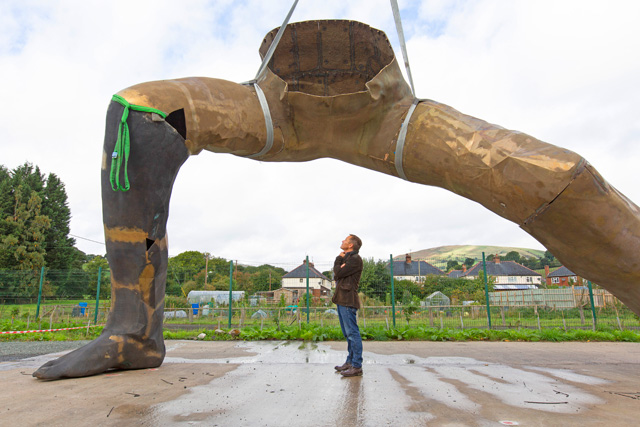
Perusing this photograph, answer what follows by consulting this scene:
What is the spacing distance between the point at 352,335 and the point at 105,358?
1729 millimetres

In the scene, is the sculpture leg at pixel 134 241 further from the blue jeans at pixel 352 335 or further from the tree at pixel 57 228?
the tree at pixel 57 228

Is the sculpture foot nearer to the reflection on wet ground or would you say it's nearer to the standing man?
the reflection on wet ground

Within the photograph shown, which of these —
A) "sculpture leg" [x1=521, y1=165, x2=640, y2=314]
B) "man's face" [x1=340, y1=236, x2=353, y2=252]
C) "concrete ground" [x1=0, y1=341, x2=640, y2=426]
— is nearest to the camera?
"concrete ground" [x1=0, y1=341, x2=640, y2=426]

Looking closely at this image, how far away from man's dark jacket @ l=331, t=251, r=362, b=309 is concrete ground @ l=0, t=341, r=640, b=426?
0.54 metres

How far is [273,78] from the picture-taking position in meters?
2.72

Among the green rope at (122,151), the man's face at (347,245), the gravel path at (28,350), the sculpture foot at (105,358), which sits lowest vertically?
the gravel path at (28,350)

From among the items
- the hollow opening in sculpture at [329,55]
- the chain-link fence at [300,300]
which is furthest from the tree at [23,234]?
the hollow opening in sculpture at [329,55]

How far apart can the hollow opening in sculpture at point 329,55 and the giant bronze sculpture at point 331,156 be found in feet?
0.03

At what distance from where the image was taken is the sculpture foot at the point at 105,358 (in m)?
2.37

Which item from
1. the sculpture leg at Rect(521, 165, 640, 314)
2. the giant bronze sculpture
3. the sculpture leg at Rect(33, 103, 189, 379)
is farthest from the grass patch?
the sculpture leg at Rect(521, 165, 640, 314)

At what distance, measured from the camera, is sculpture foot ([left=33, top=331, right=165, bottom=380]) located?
237 centimetres

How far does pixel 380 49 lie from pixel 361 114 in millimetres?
628

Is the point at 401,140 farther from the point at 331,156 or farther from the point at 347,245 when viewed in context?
the point at 347,245

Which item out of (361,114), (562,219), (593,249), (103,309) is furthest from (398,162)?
(103,309)
